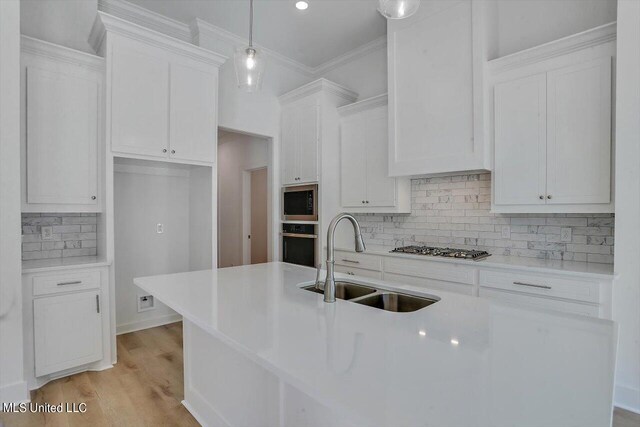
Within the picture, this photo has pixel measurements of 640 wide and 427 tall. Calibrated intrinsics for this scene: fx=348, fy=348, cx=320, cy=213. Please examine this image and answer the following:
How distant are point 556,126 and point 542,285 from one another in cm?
112

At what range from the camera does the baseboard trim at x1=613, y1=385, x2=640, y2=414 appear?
2125 mm

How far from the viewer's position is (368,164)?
12.0 feet

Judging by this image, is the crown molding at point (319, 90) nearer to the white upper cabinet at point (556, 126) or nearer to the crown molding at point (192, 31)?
the crown molding at point (192, 31)

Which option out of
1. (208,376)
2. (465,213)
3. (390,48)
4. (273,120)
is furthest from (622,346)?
(273,120)

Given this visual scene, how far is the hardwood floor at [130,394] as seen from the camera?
2070 millimetres

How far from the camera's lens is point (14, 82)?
87.3 inches

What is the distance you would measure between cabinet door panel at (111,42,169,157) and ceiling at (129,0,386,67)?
2.28 ft

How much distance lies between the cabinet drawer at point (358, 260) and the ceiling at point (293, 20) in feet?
7.75

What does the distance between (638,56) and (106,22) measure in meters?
3.61

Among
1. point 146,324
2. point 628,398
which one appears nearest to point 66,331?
point 146,324

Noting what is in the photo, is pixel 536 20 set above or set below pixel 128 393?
above

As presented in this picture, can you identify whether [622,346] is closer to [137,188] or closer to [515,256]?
[515,256]

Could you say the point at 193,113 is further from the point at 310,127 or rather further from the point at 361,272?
the point at 361,272

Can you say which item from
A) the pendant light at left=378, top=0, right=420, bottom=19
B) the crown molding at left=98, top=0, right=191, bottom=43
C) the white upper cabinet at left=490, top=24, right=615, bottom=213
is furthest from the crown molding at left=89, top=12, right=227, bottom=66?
the white upper cabinet at left=490, top=24, right=615, bottom=213
